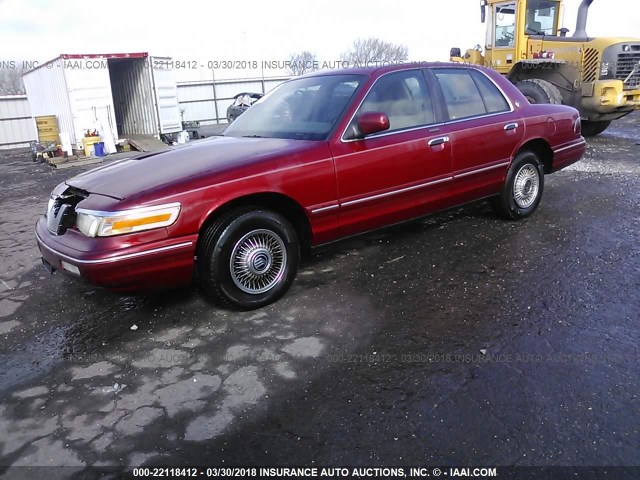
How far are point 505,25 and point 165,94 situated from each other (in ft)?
32.4

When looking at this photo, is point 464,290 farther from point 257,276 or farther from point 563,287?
point 257,276

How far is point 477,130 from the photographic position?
482cm

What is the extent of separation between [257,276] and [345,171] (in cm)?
105

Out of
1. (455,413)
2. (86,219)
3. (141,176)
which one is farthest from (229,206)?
(455,413)

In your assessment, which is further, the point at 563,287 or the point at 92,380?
the point at 563,287

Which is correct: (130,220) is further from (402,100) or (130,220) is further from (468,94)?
(468,94)

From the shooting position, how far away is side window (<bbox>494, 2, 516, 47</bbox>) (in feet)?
38.7

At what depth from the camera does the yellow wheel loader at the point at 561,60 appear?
434 inches

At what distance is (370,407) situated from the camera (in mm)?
2652

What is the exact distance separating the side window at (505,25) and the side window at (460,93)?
8.16 meters

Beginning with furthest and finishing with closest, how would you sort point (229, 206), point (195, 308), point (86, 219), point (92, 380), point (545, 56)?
point (545, 56), point (195, 308), point (229, 206), point (86, 219), point (92, 380)

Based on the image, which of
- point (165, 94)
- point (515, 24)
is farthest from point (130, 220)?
point (165, 94)

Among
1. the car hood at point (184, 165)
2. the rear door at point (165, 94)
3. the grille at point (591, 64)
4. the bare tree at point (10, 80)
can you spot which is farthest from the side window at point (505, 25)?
the bare tree at point (10, 80)

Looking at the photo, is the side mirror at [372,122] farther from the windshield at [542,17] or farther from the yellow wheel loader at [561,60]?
the windshield at [542,17]
